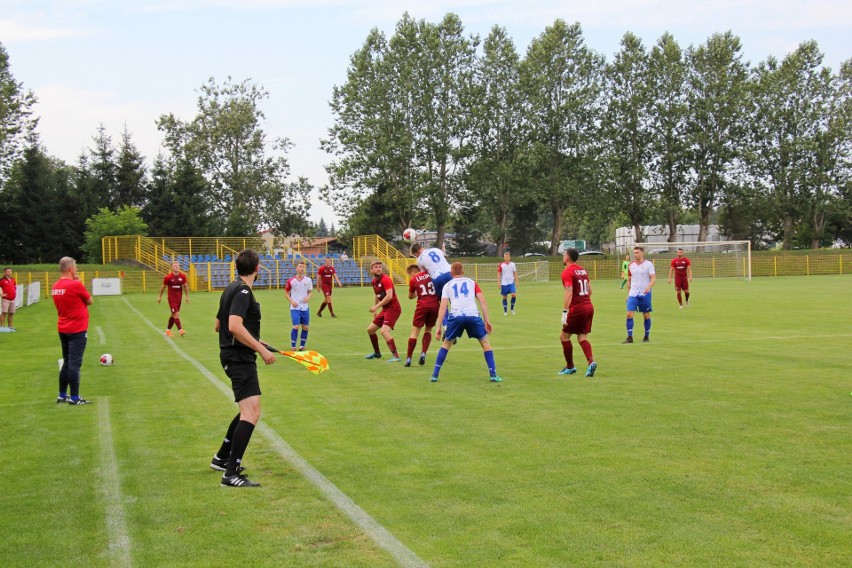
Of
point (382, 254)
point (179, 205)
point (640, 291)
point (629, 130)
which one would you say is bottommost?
point (640, 291)

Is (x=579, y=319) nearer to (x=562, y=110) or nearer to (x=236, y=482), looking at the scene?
(x=236, y=482)

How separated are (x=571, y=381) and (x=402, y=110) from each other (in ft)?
202

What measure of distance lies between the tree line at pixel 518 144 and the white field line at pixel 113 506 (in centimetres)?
6241

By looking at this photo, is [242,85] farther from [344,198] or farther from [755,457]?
[755,457]

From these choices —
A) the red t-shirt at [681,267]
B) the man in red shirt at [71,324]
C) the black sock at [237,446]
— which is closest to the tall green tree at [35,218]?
the red t-shirt at [681,267]

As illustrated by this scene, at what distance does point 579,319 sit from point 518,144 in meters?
61.8

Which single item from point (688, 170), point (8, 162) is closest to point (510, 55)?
point (688, 170)

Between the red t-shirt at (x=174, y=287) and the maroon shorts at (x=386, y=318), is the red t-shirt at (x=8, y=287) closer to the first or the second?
the red t-shirt at (x=174, y=287)

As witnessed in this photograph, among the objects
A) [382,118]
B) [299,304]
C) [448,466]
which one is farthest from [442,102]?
[448,466]

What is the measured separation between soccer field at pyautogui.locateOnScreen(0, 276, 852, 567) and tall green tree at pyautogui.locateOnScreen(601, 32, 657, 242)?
6042 centimetres

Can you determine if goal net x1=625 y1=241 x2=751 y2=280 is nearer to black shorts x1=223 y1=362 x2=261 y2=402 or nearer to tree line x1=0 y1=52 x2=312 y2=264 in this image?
tree line x1=0 y1=52 x2=312 y2=264

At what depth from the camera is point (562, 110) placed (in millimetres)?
72375

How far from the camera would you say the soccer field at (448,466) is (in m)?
5.14

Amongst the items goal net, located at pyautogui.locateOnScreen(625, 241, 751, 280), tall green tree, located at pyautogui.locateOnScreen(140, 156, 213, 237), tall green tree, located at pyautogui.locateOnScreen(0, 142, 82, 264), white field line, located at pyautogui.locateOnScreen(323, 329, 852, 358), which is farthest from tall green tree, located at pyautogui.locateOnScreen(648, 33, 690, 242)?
white field line, located at pyautogui.locateOnScreen(323, 329, 852, 358)
